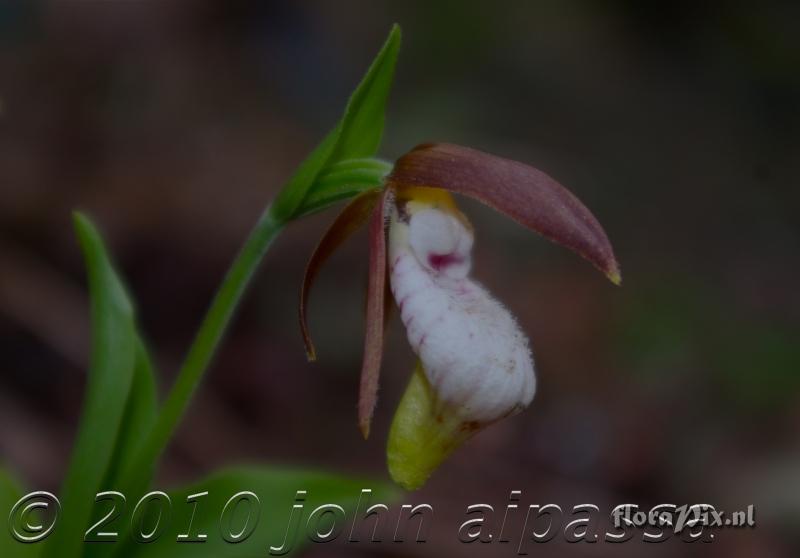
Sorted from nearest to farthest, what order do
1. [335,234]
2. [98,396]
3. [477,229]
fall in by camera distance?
[335,234]
[98,396]
[477,229]

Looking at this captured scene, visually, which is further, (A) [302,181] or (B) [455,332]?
(A) [302,181]

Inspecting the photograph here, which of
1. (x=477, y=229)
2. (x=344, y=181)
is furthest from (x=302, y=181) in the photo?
(x=477, y=229)

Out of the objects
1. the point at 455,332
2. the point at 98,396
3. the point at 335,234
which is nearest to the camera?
the point at 455,332

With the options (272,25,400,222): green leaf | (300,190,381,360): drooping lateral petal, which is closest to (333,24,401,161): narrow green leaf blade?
(272,25,400,222): green leaf

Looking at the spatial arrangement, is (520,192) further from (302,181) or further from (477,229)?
(477,229)

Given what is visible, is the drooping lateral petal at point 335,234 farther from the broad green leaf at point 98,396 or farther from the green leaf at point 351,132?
the broad green leaf at point 98,396

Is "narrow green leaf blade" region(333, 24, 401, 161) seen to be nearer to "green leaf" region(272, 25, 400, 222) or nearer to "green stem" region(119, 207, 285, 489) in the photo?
"green leaf" region(272, 25, 400, 222)

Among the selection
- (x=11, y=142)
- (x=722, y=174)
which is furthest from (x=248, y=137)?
(x=722, y=174)
